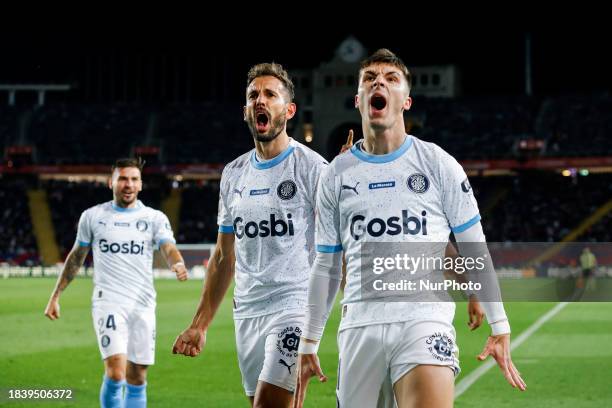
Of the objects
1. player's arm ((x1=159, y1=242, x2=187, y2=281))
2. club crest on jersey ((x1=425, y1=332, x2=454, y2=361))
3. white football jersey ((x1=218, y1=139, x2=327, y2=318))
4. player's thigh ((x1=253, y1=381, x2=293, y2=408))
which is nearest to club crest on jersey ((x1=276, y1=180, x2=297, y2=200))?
white football jersey ((x1=218, y1=139, x2=327, y2=318))

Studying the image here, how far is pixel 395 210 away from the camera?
4.58 meters

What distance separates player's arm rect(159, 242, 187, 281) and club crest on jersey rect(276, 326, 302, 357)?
3.25 meters

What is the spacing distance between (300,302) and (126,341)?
134 inches

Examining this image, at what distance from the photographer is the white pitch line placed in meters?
10.8

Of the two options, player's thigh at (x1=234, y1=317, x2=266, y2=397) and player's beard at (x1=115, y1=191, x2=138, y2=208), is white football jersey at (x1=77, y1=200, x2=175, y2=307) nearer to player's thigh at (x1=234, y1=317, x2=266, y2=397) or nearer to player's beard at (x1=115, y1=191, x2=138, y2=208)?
player's beard at (x1=115, y1=191, x2=138, y2=208)

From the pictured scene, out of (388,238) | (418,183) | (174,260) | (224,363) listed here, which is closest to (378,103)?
(418,183)

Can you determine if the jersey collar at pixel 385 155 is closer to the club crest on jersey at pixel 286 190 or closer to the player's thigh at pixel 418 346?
the player's thigh at pixel 418 346

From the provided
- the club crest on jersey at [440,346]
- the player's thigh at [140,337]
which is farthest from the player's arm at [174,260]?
the club crest on jersey at [440,346]

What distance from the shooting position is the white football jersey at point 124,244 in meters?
8.96

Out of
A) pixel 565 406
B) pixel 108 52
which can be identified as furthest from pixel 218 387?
pixel 108 52

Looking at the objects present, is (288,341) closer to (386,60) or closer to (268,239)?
(268,239)

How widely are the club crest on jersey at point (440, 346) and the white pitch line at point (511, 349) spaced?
5.79m

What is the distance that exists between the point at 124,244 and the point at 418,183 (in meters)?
5.03

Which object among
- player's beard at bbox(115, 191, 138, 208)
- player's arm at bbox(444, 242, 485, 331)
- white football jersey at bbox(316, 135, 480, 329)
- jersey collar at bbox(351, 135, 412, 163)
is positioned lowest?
player's arm at bbox(444, 242, 485, 331)
